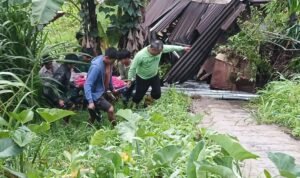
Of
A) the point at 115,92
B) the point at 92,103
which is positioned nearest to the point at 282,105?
the point at 115,92

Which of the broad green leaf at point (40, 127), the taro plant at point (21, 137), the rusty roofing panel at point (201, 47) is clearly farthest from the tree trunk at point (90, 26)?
the broad green leaf at point (40, 127)

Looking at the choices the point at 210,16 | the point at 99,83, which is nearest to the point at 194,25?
the point at 210,16

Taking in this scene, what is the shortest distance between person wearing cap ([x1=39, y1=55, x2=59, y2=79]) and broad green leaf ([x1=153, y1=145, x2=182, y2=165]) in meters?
3.29

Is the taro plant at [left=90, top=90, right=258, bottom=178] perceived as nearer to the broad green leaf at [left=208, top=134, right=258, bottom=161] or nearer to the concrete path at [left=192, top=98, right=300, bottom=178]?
the broad green leaf at [left=208, top=134, right=258, bottom=161]

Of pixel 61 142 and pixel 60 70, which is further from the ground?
pixel 60 70

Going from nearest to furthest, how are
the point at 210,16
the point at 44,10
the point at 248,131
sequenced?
the point at 44,10, the point at 248,131, the point at 210,16

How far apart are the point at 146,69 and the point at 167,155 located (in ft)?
13.5

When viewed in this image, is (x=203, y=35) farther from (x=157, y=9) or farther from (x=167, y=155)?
(x=167, y=155)

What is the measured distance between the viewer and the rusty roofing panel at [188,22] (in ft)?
35.5

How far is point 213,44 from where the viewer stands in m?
10.5

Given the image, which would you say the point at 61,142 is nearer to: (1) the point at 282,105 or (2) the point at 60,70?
(2) the point at 60,70

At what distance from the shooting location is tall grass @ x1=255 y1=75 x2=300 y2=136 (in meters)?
7.59

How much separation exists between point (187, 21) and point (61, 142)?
5344 millimetres

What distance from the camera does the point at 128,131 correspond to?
4656mm
